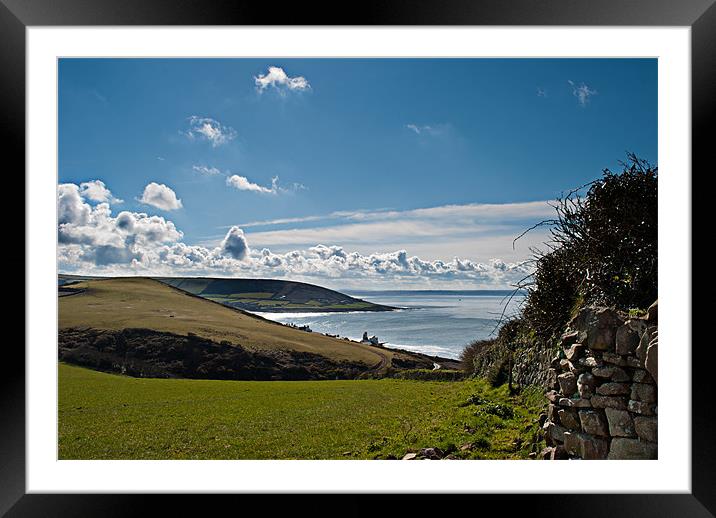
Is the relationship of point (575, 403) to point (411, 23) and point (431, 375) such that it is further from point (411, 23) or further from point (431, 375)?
point (431, 375)

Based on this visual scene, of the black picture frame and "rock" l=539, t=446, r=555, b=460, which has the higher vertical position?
the black picture frame

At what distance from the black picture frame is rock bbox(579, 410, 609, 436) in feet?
2.23

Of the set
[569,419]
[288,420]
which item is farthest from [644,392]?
[288,420]

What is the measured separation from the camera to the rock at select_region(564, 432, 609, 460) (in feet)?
9.12

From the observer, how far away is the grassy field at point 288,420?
4.34 metres

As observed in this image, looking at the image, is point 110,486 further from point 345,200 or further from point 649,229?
point 345,200

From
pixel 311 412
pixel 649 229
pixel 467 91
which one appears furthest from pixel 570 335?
pixel 311 412

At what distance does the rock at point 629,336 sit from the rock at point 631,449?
497mm

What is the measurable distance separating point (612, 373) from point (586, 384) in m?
0.19

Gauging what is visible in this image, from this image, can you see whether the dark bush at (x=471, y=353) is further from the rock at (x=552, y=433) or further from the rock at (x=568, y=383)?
the rock at (x=568, y=383)

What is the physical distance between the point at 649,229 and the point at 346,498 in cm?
239

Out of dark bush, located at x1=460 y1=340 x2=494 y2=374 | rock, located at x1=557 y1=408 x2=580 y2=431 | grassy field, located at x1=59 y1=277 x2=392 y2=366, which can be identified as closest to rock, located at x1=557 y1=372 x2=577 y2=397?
rock, located at x1=557 y1=408 x2=580 y2=431

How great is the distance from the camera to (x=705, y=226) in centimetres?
199

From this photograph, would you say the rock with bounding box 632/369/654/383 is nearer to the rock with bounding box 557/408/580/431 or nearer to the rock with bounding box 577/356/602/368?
the rock with bounding box 577/356/602/368
